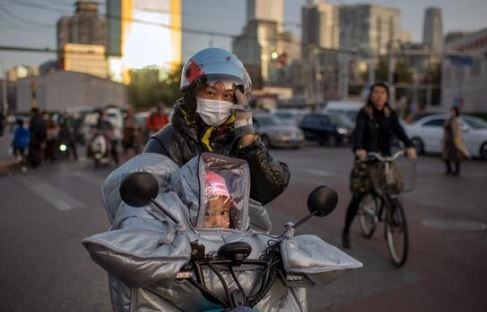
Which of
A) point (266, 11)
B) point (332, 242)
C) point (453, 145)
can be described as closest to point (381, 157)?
point (332, 242)

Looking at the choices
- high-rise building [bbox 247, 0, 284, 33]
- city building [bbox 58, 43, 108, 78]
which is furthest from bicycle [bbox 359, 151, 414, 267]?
high-rise building [bbox 247, 0, 284, 33]

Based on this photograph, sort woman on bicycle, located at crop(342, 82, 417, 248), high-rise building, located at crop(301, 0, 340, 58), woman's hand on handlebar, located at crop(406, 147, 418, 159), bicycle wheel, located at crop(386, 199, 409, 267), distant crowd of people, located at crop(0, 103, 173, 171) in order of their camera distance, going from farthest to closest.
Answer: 1. high-rise building, located at crop(301, 0, 340, 58)
2. distant crowd of people, located at crop(0, 103, 173, 171)
3. woman on bicycle, located at crop(342, 82, 417, 248)
4. woman's hand on handlebar, located at crop(406, 147, 418, 159)
5. bicycle wheel, located at crop(386, 199, 409, 267)

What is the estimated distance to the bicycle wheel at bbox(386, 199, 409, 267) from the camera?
5.54 meters

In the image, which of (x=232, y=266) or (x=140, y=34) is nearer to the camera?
(x=232, y=266)

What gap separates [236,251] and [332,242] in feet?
15.7

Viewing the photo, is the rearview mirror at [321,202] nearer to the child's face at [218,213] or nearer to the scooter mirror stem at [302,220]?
the scooter mirror stem at [302,220]

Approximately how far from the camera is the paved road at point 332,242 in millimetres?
4613

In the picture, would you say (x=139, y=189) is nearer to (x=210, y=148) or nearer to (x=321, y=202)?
(x=210, y=148)

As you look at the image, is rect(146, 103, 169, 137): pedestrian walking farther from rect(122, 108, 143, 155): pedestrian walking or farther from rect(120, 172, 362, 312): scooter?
rect(120, 172, 362, 312): scooter

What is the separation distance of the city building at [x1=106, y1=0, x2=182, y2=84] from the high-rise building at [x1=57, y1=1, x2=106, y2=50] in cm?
38

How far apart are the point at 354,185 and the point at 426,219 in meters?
2.44

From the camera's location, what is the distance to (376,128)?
6.21 metres

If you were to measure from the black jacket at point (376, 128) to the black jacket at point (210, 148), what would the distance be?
3.73 m

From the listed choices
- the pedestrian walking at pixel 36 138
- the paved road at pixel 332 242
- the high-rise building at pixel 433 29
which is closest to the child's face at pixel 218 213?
the paved road at pixel 332 242
